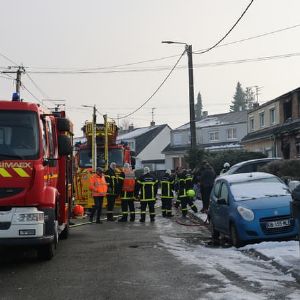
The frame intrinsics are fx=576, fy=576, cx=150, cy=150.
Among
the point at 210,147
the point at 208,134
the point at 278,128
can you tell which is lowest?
the point at 278,128

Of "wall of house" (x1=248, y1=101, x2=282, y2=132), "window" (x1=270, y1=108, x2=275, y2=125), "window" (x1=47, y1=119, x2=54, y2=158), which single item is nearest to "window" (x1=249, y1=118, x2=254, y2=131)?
"wall of house" (x1=248, y1=101, x2=282, y2=132)

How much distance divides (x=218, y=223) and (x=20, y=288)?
6.12 m

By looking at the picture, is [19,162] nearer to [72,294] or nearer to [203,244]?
[72,294]

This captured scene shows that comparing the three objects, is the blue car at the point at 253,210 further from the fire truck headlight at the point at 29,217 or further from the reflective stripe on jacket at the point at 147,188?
the reflective stripe on jacket at the point at 147,188

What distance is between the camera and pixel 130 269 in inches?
374

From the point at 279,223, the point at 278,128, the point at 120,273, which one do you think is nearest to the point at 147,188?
the point at 279,223

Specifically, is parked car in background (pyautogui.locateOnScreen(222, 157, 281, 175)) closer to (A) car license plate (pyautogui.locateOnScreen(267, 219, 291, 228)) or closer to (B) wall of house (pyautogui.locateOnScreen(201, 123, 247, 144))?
(A) car license plate (pyautogui.locateOnScreen(267, 219, 291, 228))

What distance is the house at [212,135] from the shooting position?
202 feet

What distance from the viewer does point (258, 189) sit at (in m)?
12.7

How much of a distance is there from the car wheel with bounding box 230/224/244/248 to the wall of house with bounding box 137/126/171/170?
65.1m

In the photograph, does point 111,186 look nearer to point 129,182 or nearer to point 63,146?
point 129,182

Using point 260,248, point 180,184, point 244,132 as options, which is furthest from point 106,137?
point 244,132

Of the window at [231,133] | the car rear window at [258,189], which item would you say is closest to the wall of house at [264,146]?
the window at [231,133]

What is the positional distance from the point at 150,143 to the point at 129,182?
198 feet
